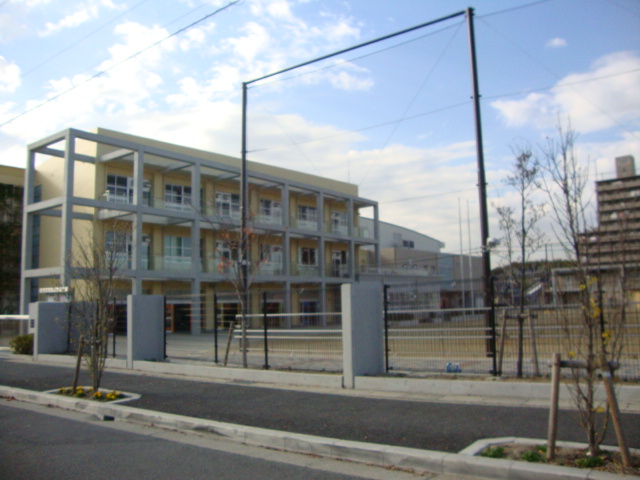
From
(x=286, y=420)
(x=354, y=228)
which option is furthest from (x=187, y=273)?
(x=286, y=420)

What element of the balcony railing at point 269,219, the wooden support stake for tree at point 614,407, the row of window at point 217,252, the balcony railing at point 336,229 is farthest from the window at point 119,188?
the wooden support stake for tree at point 614,407

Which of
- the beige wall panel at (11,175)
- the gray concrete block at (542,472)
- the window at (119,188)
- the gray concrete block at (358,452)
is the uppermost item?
the beige wall panel at (11,175)

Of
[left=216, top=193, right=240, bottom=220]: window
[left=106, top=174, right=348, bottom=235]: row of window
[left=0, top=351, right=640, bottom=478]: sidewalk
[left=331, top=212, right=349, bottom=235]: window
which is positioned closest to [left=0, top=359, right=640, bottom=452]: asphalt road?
[left=0, top=351, right=640, bottom=478]: sidewalk

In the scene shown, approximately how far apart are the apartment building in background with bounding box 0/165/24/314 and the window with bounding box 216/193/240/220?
14.2m

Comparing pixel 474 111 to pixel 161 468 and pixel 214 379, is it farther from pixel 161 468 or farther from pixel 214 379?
pixel 161 468

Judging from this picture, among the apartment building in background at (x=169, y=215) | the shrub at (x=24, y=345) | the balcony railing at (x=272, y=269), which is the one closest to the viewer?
the shrub at (x=24, y=345)

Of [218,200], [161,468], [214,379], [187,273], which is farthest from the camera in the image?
[218,200]

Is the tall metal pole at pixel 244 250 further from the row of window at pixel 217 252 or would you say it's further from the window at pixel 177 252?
the window at pixel 177 252

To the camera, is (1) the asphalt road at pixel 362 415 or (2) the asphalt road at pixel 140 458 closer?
(2) the asphalt road at pixel 140 458

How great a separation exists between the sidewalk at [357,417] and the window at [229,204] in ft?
97.5

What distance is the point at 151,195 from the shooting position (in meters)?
38.8

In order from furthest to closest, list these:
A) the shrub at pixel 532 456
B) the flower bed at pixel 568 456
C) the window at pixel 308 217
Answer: the window at pixel 308 217 → the shrub at pixel 532 456 → the flower bed at pixel 568 456

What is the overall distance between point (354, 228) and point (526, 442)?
46.2m

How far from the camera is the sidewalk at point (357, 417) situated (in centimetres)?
703
